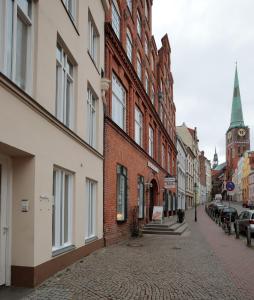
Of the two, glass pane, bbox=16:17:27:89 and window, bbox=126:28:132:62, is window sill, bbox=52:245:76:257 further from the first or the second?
window, bbox=126:28:132:62

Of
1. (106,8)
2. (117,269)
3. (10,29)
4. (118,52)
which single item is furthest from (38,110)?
(118,52)

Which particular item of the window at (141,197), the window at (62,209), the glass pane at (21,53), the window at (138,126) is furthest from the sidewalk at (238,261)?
the window at (138,126)

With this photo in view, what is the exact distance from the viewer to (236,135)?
14150cm

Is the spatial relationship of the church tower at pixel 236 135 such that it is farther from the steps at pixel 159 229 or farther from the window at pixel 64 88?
the window at pixel 64 88

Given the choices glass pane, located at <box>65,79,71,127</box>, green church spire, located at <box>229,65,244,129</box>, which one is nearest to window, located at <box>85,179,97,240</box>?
glass pane, located at <box>65,79,71,127</box>

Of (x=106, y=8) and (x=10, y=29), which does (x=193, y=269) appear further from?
(x=106, y=8)

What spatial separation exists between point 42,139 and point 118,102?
1029 cm

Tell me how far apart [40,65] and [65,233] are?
4335 millimetres

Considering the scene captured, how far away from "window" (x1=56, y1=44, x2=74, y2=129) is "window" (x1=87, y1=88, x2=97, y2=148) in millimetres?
2079

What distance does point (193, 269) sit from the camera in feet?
34.1

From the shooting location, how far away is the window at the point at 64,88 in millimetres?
10180

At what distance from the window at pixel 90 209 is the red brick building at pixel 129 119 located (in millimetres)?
1227

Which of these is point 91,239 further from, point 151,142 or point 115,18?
point 151,142

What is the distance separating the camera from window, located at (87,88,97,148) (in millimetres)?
13453
